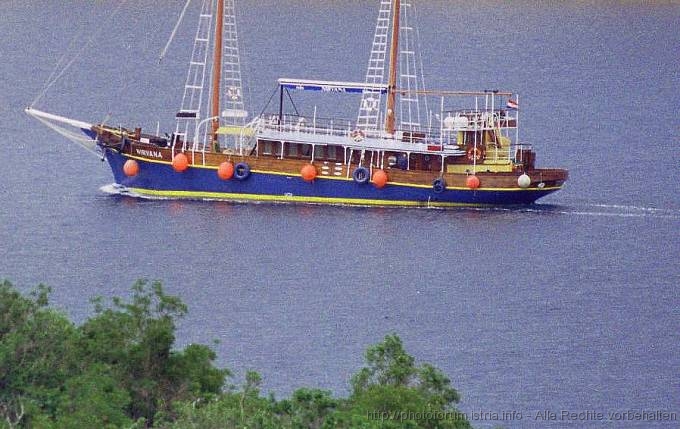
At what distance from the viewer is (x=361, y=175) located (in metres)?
94.4

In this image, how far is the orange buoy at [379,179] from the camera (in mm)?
94125

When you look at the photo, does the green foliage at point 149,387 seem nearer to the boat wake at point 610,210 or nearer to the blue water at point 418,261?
the blue water at point 418,261

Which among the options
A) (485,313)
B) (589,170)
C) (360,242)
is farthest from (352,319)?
(589,170)

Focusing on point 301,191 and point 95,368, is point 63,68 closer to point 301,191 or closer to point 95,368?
point 301,191

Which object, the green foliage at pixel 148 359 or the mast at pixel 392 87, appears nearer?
the green foliage at pixel 148 359

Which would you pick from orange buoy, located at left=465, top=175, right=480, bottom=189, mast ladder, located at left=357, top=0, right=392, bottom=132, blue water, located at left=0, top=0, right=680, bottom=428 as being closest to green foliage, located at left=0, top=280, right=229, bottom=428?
blue water, located at left=0, top=0, right=680, bottom=428

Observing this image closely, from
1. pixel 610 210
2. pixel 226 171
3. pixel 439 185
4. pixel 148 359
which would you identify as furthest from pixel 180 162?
pixel 148 359

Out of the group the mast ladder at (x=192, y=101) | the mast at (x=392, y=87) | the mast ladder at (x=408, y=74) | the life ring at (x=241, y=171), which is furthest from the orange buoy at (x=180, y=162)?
the mast ladder at (x=408, y=74)

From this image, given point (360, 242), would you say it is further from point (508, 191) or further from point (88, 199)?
point (88, 199)

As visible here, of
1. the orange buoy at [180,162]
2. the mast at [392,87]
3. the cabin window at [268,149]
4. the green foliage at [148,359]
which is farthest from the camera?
the mast at [392,87]

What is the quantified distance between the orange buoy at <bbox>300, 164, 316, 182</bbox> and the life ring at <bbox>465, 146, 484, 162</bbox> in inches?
275

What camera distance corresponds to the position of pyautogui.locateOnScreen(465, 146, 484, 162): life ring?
95.6 metres

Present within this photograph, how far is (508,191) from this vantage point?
9406 centimetres

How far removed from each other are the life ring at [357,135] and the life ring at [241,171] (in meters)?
5.06
